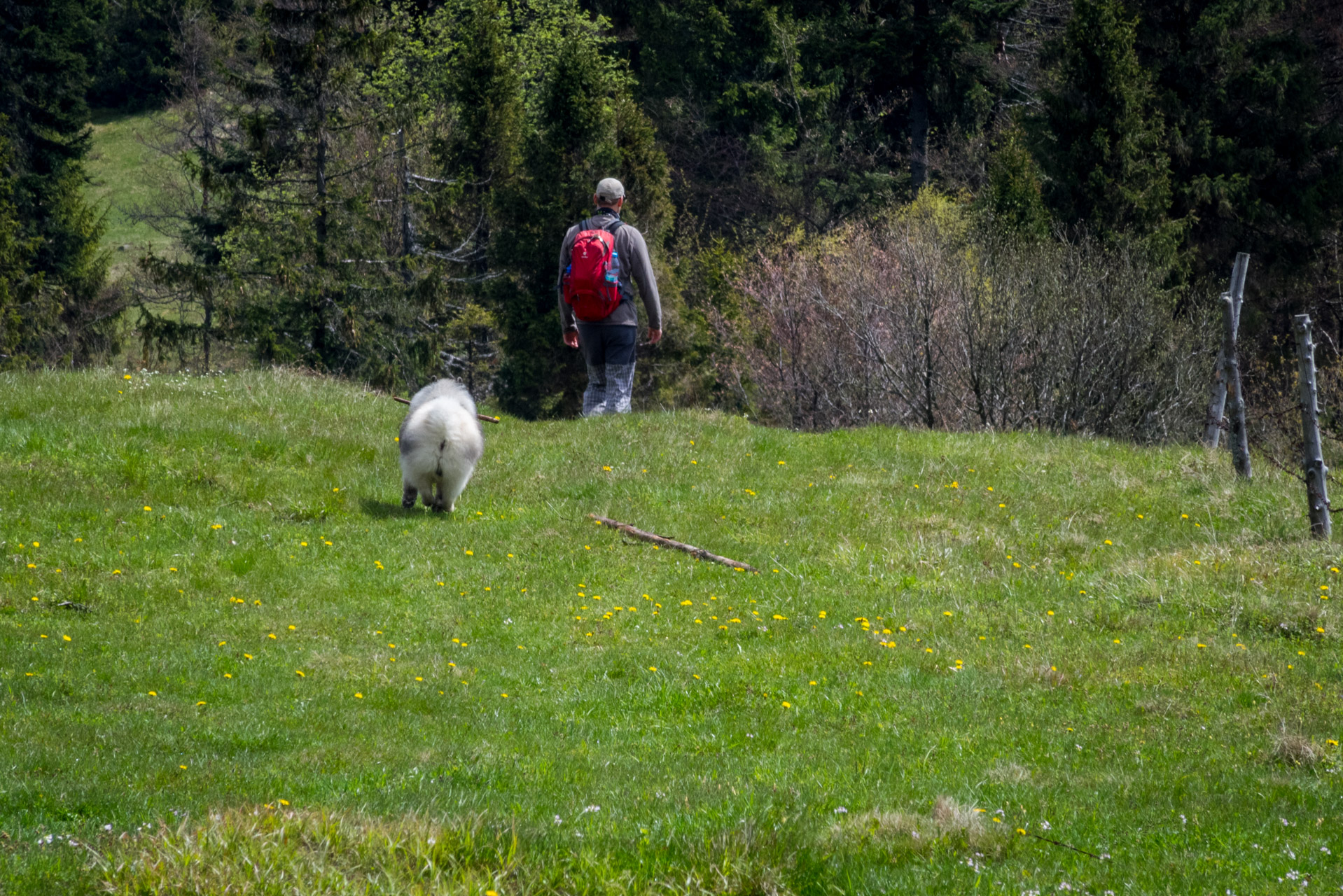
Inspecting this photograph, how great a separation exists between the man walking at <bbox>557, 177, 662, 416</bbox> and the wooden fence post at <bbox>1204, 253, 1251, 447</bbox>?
644 cm

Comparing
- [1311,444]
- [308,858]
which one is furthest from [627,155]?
[308,858]

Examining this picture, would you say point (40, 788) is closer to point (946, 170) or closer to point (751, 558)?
point (751, 558)

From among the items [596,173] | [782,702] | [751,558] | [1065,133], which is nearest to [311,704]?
[782,702]

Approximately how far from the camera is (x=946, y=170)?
4338cm

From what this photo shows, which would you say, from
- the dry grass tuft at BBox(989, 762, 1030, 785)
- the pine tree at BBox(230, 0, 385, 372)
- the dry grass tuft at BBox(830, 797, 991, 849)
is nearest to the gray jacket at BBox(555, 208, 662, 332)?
the dry grass tuft at BBox(989, 762, 1030, 785)

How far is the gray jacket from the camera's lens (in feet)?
46.8

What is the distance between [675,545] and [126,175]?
63508 millimetres

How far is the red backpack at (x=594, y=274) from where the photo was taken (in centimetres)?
1402

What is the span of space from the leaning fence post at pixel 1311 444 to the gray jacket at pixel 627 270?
22.5 feet

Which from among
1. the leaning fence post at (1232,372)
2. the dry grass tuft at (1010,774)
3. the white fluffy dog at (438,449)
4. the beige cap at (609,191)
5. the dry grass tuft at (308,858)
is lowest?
the dry grass tuft at (1010,774)

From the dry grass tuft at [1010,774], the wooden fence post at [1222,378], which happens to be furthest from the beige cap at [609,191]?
the dry grass tuft at [1010,774]

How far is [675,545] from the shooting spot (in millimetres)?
10828

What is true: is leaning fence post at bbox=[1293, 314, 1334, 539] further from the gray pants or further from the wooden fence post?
the gray pants

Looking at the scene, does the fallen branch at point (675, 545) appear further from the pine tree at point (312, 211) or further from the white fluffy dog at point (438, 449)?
the pine tree at point (312, 211)
